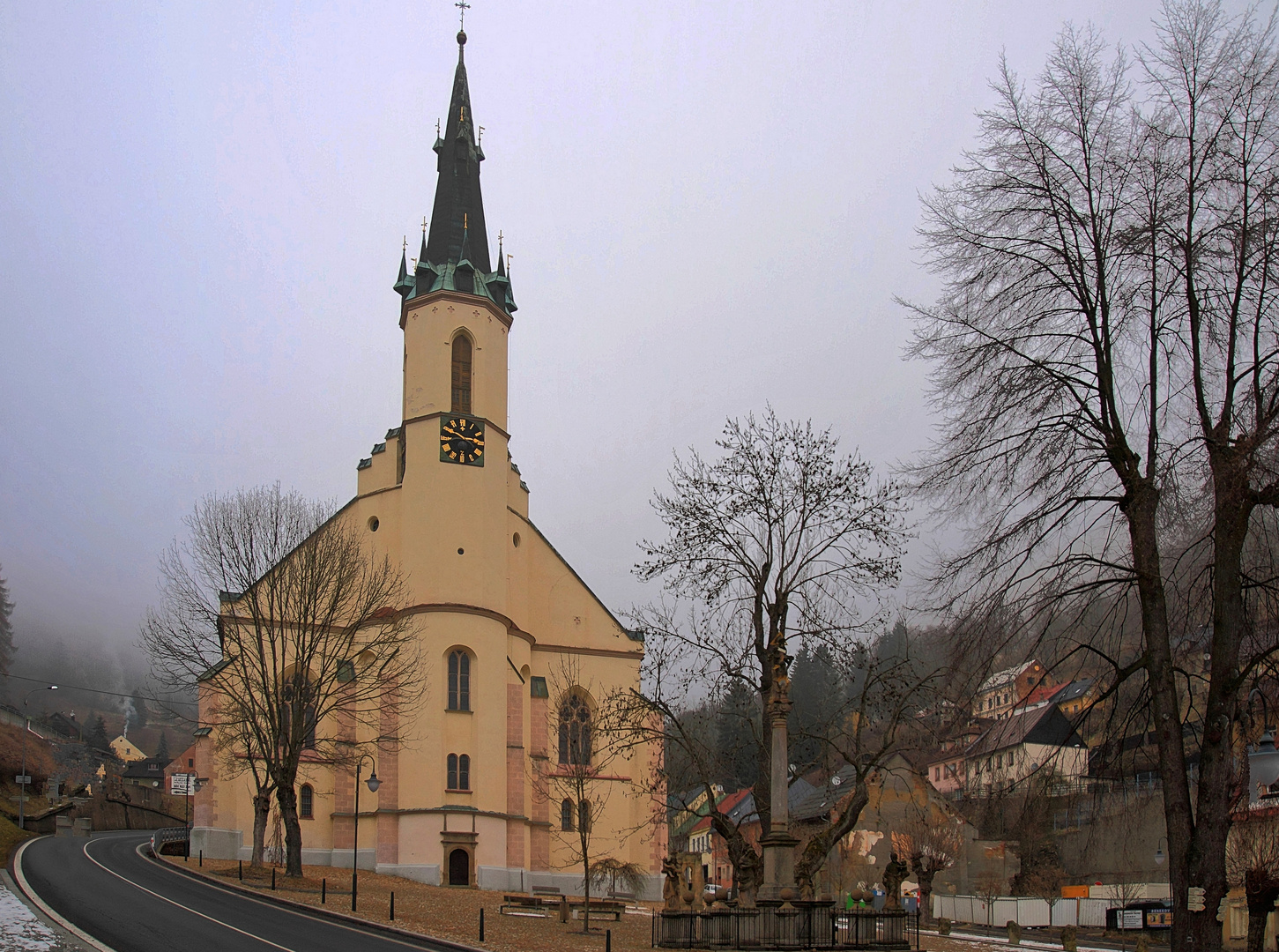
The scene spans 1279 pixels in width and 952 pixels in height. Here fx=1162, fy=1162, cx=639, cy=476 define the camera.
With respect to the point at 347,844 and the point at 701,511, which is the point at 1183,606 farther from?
the point at 347,844

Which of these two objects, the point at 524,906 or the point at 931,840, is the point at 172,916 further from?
the point at 931,840

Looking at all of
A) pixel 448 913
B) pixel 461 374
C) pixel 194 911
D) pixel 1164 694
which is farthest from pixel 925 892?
pixel 1164 694

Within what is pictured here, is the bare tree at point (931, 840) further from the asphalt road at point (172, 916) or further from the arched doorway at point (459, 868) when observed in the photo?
the asphalt road at point (172, 916)

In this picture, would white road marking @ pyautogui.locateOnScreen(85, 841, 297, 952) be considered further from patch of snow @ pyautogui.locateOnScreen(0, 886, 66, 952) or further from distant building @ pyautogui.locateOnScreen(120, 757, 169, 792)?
distant building @ pyautogui.locateOnScreen(120, 757, 169, 792)

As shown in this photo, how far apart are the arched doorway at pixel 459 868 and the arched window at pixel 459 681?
207 inches

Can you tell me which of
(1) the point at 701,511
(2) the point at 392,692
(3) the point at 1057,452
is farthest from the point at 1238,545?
(2) the point at 392,692

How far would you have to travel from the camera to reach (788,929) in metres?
20.9

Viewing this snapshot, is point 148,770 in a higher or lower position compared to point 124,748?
higher

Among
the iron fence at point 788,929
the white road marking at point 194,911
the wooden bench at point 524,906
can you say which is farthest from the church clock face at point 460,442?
the iron fence at point 788,929

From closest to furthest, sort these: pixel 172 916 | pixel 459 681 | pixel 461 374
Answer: pixel 172 916, pixel 459 681, pixel 461 374

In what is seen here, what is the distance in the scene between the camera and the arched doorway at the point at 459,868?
41844 mm

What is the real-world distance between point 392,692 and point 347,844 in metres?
7.59

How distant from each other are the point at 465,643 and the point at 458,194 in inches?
844

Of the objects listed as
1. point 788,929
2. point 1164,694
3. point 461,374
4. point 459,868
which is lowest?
point 459,868
